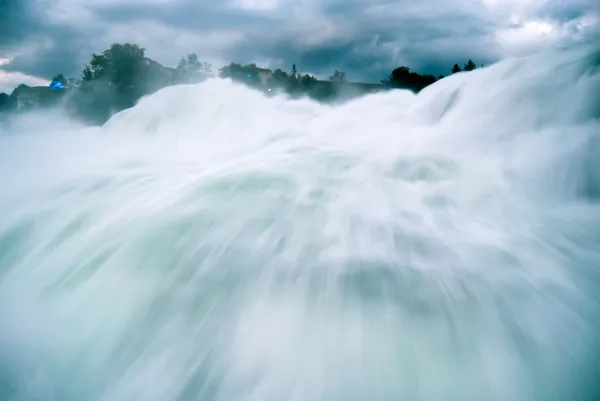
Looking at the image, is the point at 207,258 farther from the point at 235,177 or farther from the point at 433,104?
the point at 433,104

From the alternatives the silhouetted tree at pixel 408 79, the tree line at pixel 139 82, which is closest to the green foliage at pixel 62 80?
the tree line at pixel 139 82

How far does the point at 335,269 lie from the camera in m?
3.33

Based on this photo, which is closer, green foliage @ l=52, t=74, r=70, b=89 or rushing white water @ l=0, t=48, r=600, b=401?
Answer: rushing white water @ l=0, t=48, r=600, b=401

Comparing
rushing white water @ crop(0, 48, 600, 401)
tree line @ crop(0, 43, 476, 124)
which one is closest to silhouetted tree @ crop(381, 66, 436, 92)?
tree line @ crop(0, 43, 476, 124)

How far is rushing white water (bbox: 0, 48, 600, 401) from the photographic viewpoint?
A: 264 cm

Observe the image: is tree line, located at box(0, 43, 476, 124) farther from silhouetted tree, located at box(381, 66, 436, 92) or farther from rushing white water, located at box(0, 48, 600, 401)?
rushing white water, located at box(0, 48, 600, 401)

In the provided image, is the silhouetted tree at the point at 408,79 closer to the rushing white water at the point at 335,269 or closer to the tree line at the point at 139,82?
the tree line at the point at 139,82

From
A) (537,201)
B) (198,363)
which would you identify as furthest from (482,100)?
(198,363)

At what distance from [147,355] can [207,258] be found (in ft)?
3.28

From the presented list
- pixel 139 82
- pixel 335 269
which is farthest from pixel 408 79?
pixel 335 269

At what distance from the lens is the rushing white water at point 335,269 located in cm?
264

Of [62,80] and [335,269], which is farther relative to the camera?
[62,80]

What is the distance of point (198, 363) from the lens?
2.73 m

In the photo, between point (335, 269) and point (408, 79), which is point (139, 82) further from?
point (335, 269)
